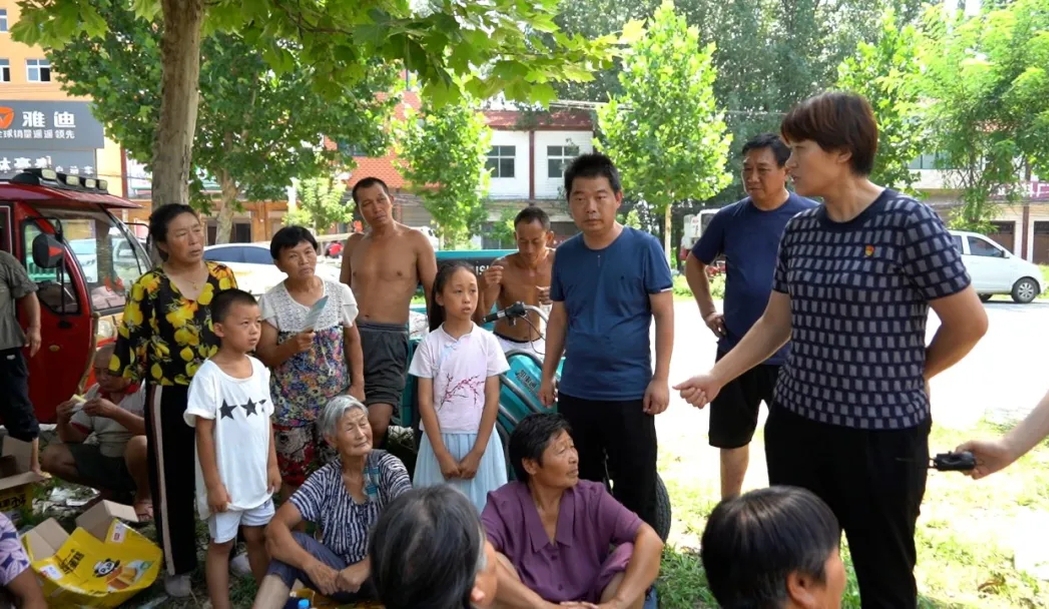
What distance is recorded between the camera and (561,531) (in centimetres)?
293

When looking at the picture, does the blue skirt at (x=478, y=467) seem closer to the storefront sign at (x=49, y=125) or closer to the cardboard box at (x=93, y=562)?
the cardboard box at (x=93, y=562)

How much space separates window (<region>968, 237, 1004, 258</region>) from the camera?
57.3 ft

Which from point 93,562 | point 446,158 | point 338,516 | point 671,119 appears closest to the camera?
point 338,516

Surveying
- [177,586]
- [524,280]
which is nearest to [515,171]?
[524,280]

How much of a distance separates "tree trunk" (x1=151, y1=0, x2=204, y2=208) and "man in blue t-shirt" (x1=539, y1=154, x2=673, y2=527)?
9.07ft

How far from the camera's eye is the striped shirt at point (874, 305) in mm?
2139

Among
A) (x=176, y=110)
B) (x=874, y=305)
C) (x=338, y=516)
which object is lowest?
(x=338, y=516)

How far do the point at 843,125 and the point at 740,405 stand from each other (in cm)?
184

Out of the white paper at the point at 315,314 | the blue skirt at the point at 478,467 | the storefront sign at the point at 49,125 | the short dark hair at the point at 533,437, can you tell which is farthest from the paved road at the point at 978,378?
the storefront sign at the point at 49,125

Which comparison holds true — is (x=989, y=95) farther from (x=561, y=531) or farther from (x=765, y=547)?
(x=765, y=547)

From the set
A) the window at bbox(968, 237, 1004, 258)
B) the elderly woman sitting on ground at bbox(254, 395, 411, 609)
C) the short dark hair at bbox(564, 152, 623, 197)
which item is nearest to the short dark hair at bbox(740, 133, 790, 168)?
the short dark hair at bbox(564, 152, 623, 197)

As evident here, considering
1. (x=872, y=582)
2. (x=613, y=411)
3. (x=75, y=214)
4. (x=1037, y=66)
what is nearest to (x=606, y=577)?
(x=613, y=411)

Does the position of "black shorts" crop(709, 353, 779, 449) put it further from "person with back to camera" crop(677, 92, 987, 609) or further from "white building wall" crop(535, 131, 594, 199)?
"white building wall" crop(535, 131, 594, 199)

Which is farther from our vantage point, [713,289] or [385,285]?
[713,289]
